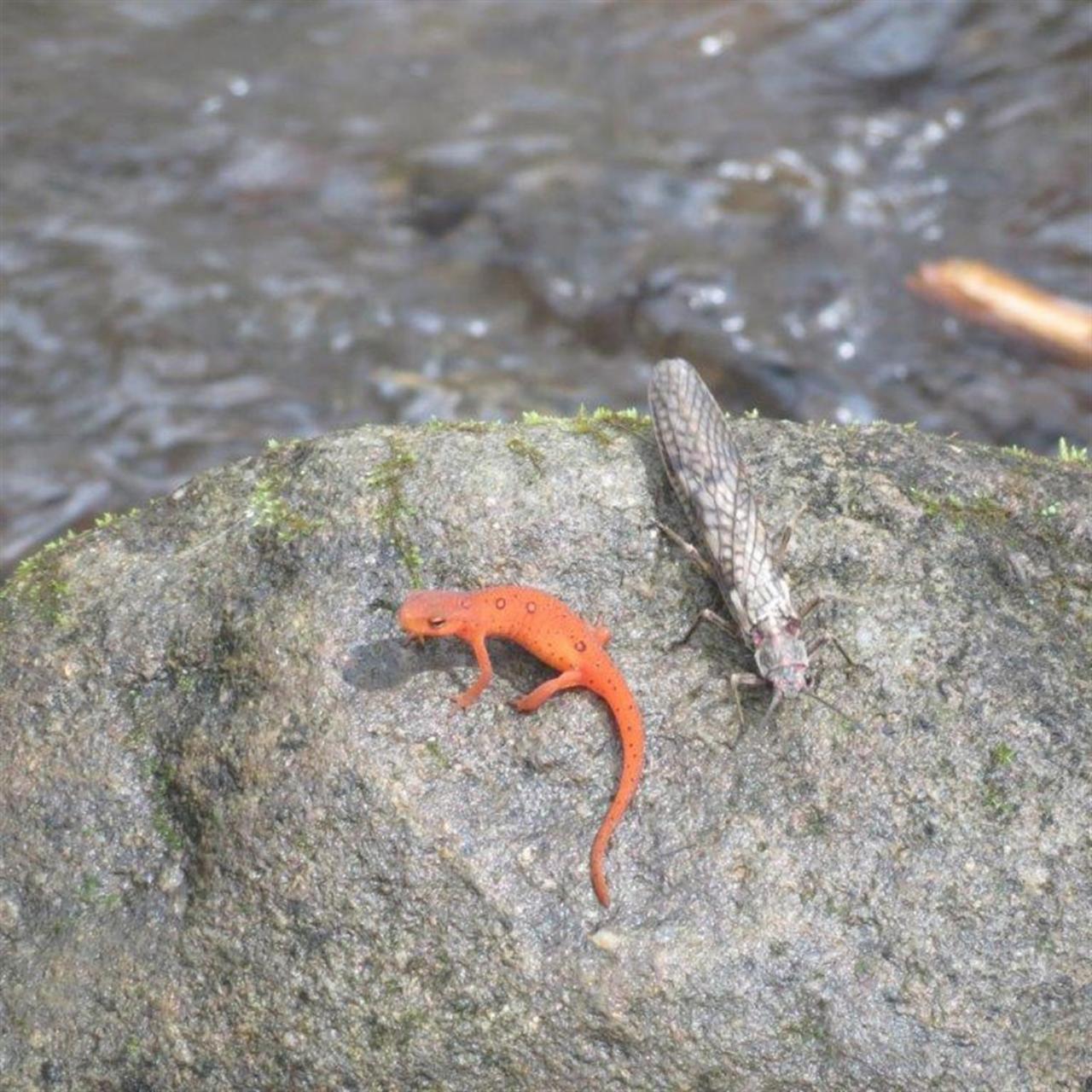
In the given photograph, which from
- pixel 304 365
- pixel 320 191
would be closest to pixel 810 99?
pixel 320 191

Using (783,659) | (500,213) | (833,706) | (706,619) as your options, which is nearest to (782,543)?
(706,619)

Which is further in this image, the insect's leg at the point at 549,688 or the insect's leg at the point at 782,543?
the insect's leg at the point at 782,543

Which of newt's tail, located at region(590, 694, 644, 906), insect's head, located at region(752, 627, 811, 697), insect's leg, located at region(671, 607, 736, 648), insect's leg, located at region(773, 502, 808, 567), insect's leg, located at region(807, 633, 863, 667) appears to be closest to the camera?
newt's tail, located at region(590, 694, 644, 906)

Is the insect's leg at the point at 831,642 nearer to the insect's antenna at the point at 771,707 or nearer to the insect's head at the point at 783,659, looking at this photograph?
the insect's head at the point at 783,659

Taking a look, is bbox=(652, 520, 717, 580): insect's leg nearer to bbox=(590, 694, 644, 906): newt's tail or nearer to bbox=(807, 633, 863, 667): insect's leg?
bbox=(807, 633, 863, 667): insect's leg

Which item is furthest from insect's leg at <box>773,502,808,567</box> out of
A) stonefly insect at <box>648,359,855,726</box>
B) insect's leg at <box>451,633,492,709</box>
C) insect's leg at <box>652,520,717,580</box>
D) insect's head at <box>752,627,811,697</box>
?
insect's leg at <box>451,633,492,709</box>

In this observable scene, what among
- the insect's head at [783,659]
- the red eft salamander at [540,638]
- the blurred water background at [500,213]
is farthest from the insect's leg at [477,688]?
the blurred water background at [500,213]
